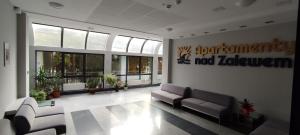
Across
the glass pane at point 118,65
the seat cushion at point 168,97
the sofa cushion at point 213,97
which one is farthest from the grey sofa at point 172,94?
the glass pane at point 118,65

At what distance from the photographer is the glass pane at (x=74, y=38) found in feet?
23.0

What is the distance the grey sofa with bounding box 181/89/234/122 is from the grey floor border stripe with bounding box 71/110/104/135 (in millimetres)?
2989

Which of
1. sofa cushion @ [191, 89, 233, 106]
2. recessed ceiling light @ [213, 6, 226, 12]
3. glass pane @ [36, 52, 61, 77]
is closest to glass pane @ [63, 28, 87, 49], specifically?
glass pane @ [36, 52, 61, 77]

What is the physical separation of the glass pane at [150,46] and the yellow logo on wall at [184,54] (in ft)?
11.7

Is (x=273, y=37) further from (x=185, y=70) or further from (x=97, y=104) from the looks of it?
(x=97, y=104)

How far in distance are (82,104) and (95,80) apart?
7.21ft

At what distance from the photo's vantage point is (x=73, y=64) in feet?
24.5

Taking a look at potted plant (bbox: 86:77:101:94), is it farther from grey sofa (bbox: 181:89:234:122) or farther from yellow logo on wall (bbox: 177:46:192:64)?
grey sofa (bbox: 181:89:234:122)

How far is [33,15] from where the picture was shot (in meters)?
4.29

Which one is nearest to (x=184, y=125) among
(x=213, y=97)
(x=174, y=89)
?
(x=213, y=97)

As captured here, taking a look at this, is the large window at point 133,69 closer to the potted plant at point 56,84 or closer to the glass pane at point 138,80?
the glass pane at point 138,80

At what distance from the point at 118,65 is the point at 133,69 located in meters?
1.03

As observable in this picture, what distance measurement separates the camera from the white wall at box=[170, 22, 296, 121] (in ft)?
12.5

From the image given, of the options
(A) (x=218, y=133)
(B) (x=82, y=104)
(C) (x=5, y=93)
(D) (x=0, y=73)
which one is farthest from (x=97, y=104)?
(A) (x=218, y=133)
